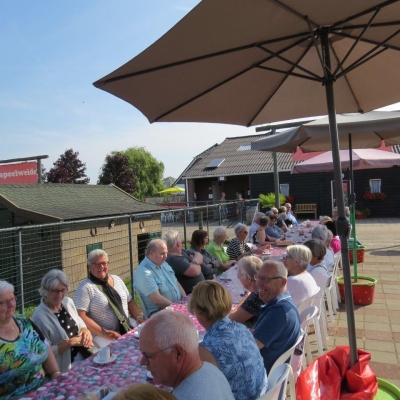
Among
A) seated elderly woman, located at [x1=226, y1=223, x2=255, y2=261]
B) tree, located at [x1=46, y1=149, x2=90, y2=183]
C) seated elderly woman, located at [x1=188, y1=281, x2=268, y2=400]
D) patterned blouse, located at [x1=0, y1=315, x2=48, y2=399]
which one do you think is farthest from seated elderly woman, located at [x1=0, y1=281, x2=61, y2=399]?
tree, located at [x1=46, y1=149, x2=90, y2=183]

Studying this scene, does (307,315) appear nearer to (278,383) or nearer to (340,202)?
(340,202)

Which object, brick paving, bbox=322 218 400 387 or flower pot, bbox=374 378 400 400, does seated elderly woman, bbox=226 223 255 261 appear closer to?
brick paving, bbox=322 218 400 387

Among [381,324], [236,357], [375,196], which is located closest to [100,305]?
[236,357]

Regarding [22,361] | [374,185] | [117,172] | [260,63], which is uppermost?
[117,172]

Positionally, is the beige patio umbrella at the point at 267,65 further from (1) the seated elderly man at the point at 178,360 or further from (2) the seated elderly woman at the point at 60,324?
(2) the seated elderly woman at the point at 60,324

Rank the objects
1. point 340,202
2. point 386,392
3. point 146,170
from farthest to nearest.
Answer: point 146,170
point 386,392
point 340,202

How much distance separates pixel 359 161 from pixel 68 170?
35.7 metres

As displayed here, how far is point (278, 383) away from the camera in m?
1.87

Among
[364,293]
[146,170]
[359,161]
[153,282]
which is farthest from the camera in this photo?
[146,170]

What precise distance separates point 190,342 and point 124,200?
808 centimetres

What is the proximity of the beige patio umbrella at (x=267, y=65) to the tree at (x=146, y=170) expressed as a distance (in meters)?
53.5

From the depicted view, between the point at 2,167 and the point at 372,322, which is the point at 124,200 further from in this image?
the point at 372,322

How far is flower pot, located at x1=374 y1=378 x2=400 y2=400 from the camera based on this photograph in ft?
9.64

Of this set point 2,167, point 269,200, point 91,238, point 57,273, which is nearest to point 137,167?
point 269,200
